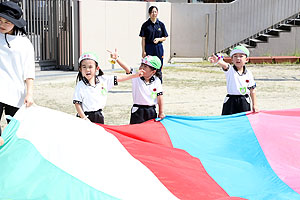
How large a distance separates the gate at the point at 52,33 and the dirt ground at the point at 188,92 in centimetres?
80

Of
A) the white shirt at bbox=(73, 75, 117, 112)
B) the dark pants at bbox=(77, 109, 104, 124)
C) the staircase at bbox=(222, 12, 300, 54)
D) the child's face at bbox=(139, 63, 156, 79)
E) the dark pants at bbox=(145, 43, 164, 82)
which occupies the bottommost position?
the dark pants at bbox=(77, 109, 104, 124)

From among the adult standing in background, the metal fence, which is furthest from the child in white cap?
the metal fence

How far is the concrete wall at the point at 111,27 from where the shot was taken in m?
13.6

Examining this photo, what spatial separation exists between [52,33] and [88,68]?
9.59 m

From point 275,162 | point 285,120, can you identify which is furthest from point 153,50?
point 275,162

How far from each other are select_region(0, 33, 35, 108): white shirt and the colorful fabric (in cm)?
29

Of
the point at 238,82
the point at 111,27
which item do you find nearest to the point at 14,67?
the point at 238,82

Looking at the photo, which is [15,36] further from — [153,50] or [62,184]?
[153,50]

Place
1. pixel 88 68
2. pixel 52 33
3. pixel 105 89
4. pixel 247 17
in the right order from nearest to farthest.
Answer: pixel 88 68
pixel 105 89
pixel 52 33
pixel 247 17

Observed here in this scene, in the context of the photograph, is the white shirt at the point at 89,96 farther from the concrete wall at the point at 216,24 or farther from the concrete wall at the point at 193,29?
the concrete wall at the point at 193,29

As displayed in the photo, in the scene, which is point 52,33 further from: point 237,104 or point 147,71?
point 237,104

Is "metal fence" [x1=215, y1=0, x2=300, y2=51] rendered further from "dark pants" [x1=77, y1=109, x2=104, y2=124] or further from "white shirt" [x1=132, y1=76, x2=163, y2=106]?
"dark pants" [x1=77, y1=109, x2=104, y2=124]

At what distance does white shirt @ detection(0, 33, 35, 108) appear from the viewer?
155 inches

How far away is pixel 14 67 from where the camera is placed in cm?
398
